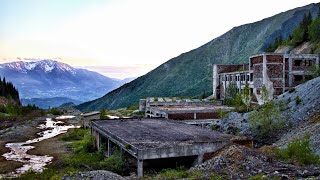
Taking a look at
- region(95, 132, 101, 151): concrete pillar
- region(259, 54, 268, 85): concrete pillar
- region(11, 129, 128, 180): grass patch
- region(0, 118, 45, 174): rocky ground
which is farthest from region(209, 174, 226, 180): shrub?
region(259, 54, 268, 85): concrete pillar

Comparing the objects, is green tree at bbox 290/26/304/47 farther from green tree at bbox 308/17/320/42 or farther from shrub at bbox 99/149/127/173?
shrub at bbox 99/149/127/173

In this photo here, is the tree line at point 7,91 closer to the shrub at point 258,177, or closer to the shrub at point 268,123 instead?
the shrub at point 268,123

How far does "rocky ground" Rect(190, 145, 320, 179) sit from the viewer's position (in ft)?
59.1

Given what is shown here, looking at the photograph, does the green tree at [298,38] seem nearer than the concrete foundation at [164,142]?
No

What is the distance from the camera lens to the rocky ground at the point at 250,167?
1800 cm

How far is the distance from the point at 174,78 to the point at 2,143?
15699 cm

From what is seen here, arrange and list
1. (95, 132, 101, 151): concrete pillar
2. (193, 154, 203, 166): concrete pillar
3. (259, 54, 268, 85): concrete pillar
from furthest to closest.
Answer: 1. (259, 54, 268, 85): concrete pillar
2. (95, 132, 101, 151): concrete pillar
3. (193, 154, 203, 166): concrete pillar

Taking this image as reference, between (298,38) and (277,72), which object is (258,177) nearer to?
(277,72)

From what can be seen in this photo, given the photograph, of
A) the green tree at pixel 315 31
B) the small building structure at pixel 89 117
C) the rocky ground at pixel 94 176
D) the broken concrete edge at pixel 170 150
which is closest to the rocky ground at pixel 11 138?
the small building structure at pixel 89 117

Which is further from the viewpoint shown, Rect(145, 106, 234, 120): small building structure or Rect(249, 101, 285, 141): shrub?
Rect(145, 106, 234, 120): small building structure

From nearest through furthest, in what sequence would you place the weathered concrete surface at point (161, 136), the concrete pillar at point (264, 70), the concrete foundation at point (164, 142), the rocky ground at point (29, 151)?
the concrete foundation at point (164, 142), the weathered concrete surface at point (161, 136), the rocky ground at point (29, 151), the concrete pillar at point (264, 70)

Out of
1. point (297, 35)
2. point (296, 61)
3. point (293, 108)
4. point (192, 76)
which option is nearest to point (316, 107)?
point (293, 108)

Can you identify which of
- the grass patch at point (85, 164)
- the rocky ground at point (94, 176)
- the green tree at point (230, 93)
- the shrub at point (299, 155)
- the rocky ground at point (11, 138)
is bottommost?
the rocky ground at point (11, 138)

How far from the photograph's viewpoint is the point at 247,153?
21.3 meters
